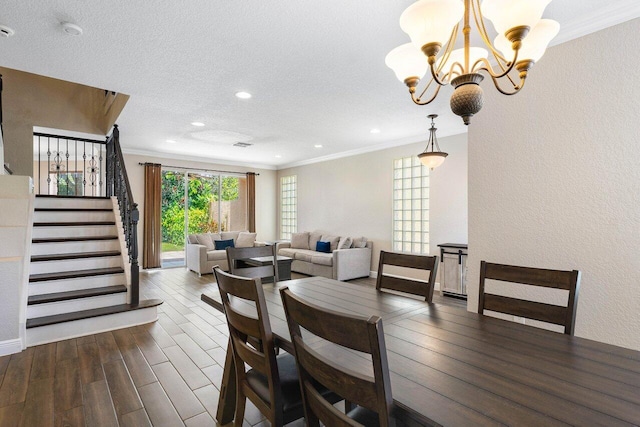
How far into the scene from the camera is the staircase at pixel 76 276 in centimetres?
325

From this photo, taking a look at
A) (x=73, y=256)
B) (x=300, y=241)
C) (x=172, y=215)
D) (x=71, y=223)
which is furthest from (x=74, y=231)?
(x=300, y=241)

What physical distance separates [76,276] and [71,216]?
1.20 metres

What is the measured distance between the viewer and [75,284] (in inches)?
143

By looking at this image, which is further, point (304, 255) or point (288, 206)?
point (288, 206)

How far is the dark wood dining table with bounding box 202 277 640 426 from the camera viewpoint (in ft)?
2.73

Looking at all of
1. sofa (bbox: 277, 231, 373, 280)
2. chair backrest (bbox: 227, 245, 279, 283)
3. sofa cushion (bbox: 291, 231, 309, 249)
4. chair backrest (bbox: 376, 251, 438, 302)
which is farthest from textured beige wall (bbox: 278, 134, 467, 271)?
chair backrest (bbox: 227, 245, 279, 283)

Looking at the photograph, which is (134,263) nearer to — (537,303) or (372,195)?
(537,303)

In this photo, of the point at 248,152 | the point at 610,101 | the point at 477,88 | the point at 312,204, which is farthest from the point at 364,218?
the point at 477,88

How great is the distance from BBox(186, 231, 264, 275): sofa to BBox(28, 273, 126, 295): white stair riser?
2279mm

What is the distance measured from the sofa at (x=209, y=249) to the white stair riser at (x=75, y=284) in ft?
7.48

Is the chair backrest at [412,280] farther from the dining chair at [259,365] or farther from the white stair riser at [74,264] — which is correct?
the white stair riser at [74,264]

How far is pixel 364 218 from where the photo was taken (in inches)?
258

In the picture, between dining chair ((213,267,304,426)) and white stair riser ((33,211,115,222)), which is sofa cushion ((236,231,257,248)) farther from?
dining chair ((213,267,304,426))

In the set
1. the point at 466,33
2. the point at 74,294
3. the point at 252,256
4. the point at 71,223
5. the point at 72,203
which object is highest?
the point at 466,33
